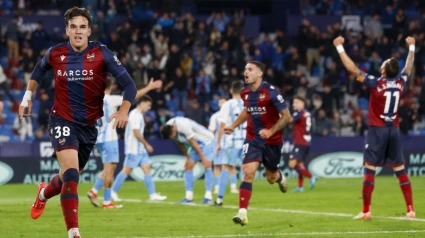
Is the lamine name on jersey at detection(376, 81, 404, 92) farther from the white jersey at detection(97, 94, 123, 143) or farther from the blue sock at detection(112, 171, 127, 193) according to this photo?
the blue sock at detection(112, 171, 127, 193)

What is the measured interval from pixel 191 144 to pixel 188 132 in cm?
27

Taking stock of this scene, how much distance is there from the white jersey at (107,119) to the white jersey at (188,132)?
117cm

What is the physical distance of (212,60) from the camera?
32.2 m

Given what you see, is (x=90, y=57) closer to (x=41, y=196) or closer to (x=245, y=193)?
(x=41, y=196)

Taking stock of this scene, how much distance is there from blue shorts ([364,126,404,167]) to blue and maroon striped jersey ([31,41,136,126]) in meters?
5.18

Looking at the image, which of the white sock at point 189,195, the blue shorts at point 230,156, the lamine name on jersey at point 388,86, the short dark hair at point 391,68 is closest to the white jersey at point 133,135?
the white sock at point 189,195

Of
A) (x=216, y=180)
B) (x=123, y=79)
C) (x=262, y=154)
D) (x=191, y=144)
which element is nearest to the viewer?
(x=123, y=79)

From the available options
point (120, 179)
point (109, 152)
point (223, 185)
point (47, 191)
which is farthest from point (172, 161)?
point (47, 191)

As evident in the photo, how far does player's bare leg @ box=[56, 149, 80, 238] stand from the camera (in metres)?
10.6

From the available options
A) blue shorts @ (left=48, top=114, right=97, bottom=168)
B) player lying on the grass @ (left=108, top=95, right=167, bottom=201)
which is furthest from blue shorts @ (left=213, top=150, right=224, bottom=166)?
blue shorts @ (left=48, top=114, right=97, bottom=168)

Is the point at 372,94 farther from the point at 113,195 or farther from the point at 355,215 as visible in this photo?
the point at 113,195

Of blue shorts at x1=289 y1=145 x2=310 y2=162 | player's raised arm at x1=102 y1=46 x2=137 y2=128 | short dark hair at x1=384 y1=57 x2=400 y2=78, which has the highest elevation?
player's raised arm at x1=102 y1=46 x2=137 y2=128

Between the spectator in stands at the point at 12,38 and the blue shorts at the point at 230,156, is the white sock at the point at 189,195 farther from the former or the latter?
the spectator in stands at the point at 12,38

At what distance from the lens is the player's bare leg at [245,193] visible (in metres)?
13.2
